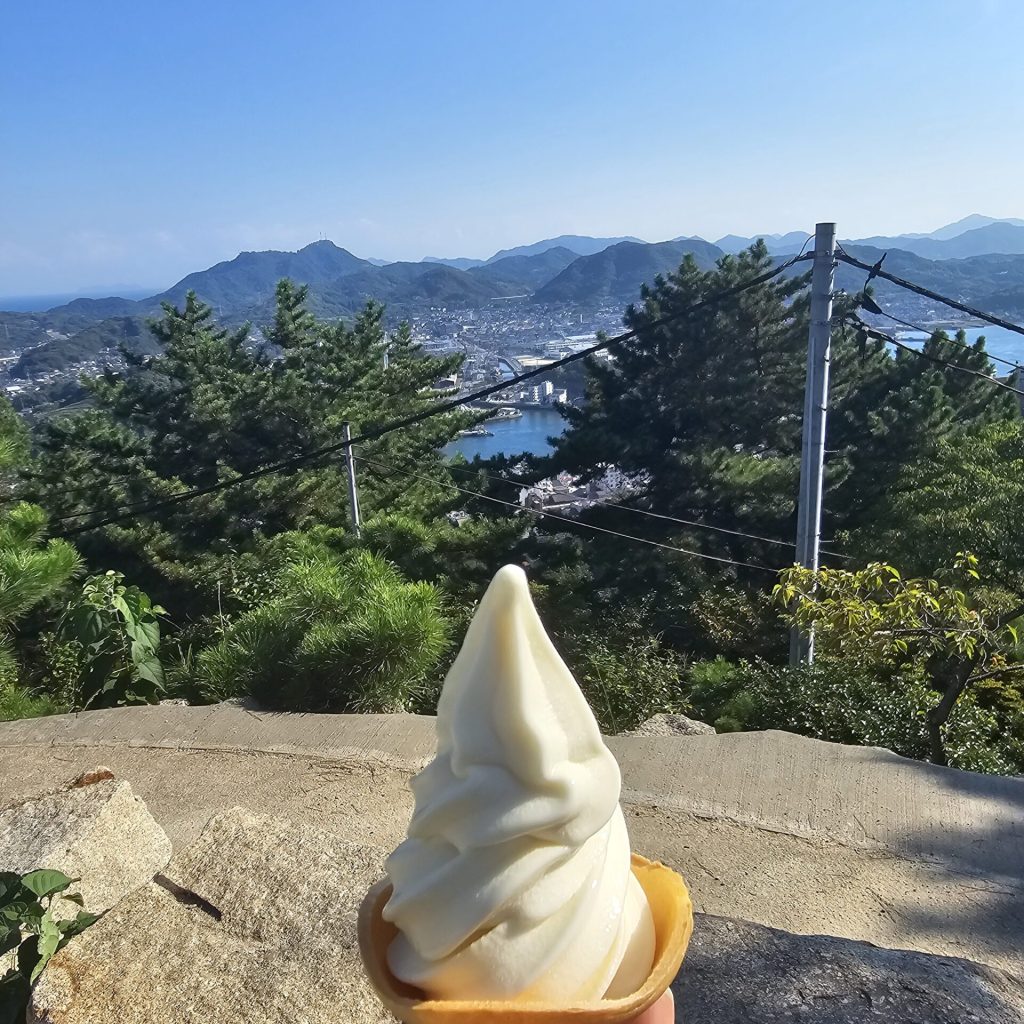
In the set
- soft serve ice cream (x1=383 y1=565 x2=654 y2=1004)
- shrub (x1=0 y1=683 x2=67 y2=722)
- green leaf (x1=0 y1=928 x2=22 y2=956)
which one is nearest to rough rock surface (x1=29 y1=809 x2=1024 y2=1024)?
green leaf (x1=0 y1=928 x2=22 y2=956)

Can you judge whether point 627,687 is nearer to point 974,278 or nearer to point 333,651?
Answer: point 333,651

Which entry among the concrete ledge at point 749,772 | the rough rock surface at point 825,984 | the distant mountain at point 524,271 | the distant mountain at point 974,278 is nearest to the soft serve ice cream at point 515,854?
the rough rock surface at point 825,984

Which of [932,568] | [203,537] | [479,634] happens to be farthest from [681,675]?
[203,537]

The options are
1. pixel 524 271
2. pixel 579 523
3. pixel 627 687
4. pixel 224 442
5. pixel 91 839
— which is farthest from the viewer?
pixel 524 271

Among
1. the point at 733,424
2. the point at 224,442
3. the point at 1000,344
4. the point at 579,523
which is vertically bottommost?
the point at 579,523

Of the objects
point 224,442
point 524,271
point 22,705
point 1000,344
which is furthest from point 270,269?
point 22,705

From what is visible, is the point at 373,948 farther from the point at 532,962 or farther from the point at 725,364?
the point at 725,364
